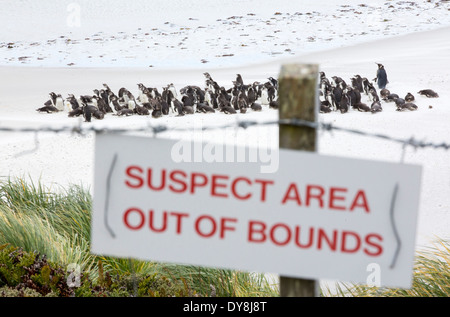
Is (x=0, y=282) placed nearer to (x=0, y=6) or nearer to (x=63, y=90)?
(x=63, y=90)

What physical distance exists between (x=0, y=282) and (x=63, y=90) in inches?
474

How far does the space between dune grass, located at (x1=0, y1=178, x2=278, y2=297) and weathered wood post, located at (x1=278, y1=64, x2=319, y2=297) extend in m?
1.60

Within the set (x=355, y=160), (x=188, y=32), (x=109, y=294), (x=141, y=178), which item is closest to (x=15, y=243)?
(x=109, y=294)

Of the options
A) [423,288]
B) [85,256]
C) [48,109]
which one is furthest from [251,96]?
[423,288]

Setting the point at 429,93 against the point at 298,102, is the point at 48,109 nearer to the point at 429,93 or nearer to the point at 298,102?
the point at 429,93

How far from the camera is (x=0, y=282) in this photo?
3.76 meters

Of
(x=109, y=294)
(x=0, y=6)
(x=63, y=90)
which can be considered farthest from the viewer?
(x=0, y=6)

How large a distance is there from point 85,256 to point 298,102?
96.9 inches

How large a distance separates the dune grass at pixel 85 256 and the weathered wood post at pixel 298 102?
1.60 m

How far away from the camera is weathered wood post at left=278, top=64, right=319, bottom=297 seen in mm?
2125

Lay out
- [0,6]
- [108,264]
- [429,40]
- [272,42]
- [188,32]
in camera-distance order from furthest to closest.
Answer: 1. [0,6]
2. [188,32]
3. [272,42]
4. [429,40]
5. [108,264]

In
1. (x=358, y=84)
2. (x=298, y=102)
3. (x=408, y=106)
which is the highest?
(x=358, y=84)

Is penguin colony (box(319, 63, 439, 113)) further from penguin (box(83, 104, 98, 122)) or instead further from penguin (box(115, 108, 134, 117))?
penguin (box(83, 104, 98, 122))

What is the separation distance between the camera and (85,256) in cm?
412
